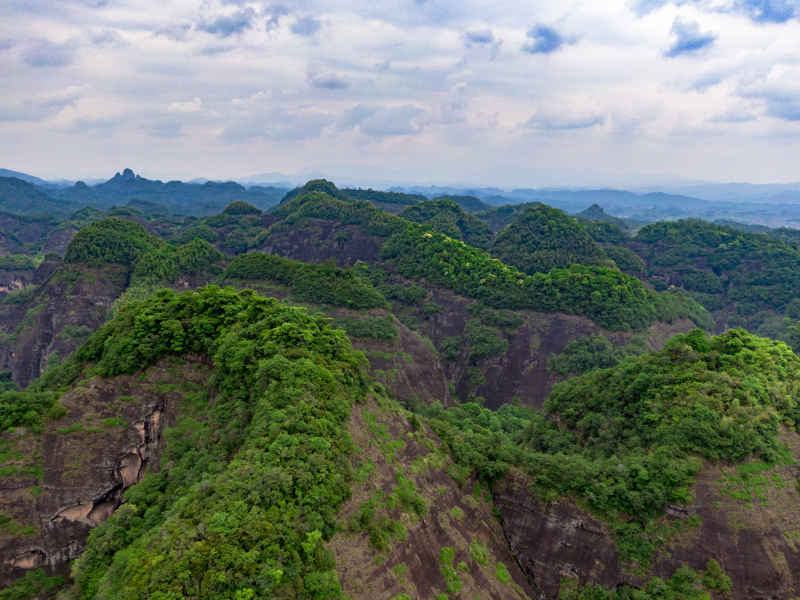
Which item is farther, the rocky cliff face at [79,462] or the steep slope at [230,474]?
the rocky cliff face at [79,462]

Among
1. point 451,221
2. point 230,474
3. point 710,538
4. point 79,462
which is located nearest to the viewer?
point 230,474

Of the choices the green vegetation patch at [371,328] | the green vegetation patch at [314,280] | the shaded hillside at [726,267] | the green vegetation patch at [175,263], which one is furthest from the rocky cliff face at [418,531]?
the shaded hillside at [726,267]

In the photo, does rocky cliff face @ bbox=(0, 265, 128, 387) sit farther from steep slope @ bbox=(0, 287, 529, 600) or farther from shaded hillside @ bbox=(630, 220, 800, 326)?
shaded hillside @ bbox=(630, 220, 800, 326)

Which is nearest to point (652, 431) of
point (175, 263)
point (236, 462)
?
point (236, 462)

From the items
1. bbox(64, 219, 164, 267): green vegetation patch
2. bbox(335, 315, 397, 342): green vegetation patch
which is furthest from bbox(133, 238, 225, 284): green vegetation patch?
bbox(335, 315, 397, 342): green vegetation patch

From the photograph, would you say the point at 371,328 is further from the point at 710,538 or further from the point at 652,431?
the point at 710,538

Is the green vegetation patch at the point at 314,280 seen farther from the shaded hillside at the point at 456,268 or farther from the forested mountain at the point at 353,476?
the forested mountain at the point at 353,476
